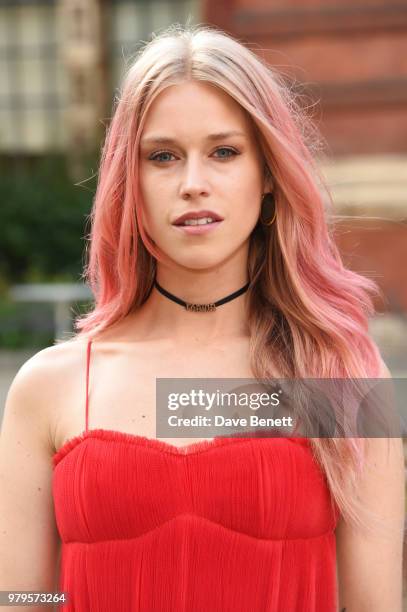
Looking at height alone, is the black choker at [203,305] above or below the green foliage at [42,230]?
below

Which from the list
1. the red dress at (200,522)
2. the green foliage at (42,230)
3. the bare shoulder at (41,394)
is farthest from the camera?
the green foliage at (42,230)

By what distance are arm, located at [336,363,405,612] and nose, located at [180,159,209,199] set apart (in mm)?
679

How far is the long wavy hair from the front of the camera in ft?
8.05

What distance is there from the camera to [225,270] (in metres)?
2.60

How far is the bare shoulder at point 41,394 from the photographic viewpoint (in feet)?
8.30

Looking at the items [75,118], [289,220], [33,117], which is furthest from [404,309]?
[33,117]

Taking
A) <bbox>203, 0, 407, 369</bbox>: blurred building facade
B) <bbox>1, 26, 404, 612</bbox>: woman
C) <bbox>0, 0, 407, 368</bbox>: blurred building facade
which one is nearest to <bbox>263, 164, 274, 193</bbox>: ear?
<bbox>1, 26, 404, 612</bbox>: woman

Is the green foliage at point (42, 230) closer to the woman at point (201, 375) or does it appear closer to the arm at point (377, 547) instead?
the woman at point (201, 375)

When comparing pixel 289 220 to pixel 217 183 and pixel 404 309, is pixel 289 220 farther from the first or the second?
pixel 404 309

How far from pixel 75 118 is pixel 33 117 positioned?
7.12 ft

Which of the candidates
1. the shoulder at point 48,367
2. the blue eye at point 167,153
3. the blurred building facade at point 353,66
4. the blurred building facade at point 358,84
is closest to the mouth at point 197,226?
the blue eye at point 167,153

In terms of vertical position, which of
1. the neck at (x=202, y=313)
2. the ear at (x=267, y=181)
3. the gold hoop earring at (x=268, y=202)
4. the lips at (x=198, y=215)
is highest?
the ear at (x=267, y=181)

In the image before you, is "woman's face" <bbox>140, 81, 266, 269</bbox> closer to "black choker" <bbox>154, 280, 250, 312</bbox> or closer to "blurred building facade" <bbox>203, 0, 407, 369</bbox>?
"black choker" <bbox>154, 280, 250, 312</bbox>

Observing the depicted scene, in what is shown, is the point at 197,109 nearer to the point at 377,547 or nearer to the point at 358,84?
the point at 377,547
